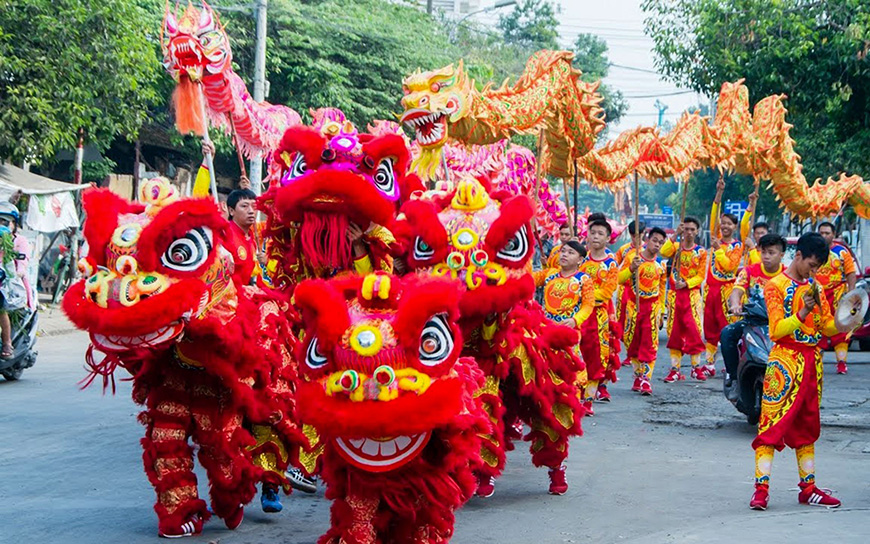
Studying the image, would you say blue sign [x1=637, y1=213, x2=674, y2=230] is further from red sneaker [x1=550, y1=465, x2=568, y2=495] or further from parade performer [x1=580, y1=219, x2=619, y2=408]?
red sneaker [x1=550, y1=465, x2=568, y2=495]

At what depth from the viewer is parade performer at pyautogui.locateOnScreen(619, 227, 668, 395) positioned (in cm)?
1341

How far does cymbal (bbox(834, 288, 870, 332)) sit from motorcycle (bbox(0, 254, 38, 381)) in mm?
8600

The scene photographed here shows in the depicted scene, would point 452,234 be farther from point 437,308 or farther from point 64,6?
point 64,6

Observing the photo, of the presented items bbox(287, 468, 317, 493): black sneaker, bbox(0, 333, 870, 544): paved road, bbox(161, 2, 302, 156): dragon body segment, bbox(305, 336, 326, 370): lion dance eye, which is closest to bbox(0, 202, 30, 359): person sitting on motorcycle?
bbox(0, 333, 870, 544): paved road

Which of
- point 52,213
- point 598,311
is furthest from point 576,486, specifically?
point 52,213

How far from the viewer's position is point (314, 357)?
5.26m

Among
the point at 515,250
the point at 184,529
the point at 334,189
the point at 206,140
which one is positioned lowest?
the point at 184,529

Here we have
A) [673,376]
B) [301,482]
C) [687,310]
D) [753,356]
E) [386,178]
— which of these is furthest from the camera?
[687,310]

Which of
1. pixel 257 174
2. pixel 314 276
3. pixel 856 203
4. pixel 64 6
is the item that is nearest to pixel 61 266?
pixel 257 174

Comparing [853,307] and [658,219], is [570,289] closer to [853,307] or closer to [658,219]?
[853,307]

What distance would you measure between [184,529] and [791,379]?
12.2 feet

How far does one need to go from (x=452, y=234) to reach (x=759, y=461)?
2365 millimetres

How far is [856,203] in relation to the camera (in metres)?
15.7

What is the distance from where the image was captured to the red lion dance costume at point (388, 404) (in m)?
5.00
